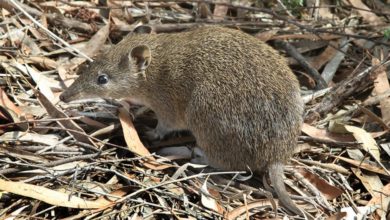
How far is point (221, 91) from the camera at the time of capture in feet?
18.0

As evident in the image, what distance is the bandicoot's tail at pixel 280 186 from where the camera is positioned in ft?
16.7

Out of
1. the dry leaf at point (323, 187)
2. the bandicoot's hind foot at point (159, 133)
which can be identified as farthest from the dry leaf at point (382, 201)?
the bandicoot's hind foot at point (159, 133)

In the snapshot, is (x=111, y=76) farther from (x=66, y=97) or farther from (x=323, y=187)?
(x=323, y=187)

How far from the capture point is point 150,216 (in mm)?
4902

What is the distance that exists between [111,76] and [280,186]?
2.30 m

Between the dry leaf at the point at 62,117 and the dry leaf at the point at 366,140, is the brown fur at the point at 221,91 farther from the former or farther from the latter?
the dry leaf at the point at 366,140

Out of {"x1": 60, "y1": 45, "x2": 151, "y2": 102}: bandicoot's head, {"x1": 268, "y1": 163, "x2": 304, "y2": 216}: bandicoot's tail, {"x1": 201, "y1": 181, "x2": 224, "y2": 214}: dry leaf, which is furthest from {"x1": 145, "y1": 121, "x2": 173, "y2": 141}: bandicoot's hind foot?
{"x1": 268, "y1": 163, "x2": 304, "y2": 216}: bandicoot's tail

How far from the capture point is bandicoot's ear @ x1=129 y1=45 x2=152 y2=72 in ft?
19.6

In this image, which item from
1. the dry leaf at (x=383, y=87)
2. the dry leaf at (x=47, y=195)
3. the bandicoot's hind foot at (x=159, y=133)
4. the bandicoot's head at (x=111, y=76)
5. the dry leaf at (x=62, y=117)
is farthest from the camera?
the dry leaf at (x=383, y=87)

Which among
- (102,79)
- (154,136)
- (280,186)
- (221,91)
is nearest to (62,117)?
(102,79)

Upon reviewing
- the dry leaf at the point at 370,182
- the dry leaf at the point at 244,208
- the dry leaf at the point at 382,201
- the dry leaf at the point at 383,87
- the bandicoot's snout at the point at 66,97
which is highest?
the bandicoot's snout at the point at 66,97

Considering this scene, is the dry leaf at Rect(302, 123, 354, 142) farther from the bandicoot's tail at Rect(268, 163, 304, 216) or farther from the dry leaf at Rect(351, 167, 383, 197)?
the bandicoot's tail at Rect(268, 163, 304, 216)

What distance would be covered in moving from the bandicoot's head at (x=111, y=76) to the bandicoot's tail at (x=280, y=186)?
187 centimetres

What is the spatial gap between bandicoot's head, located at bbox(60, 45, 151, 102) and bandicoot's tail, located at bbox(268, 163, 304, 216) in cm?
187
